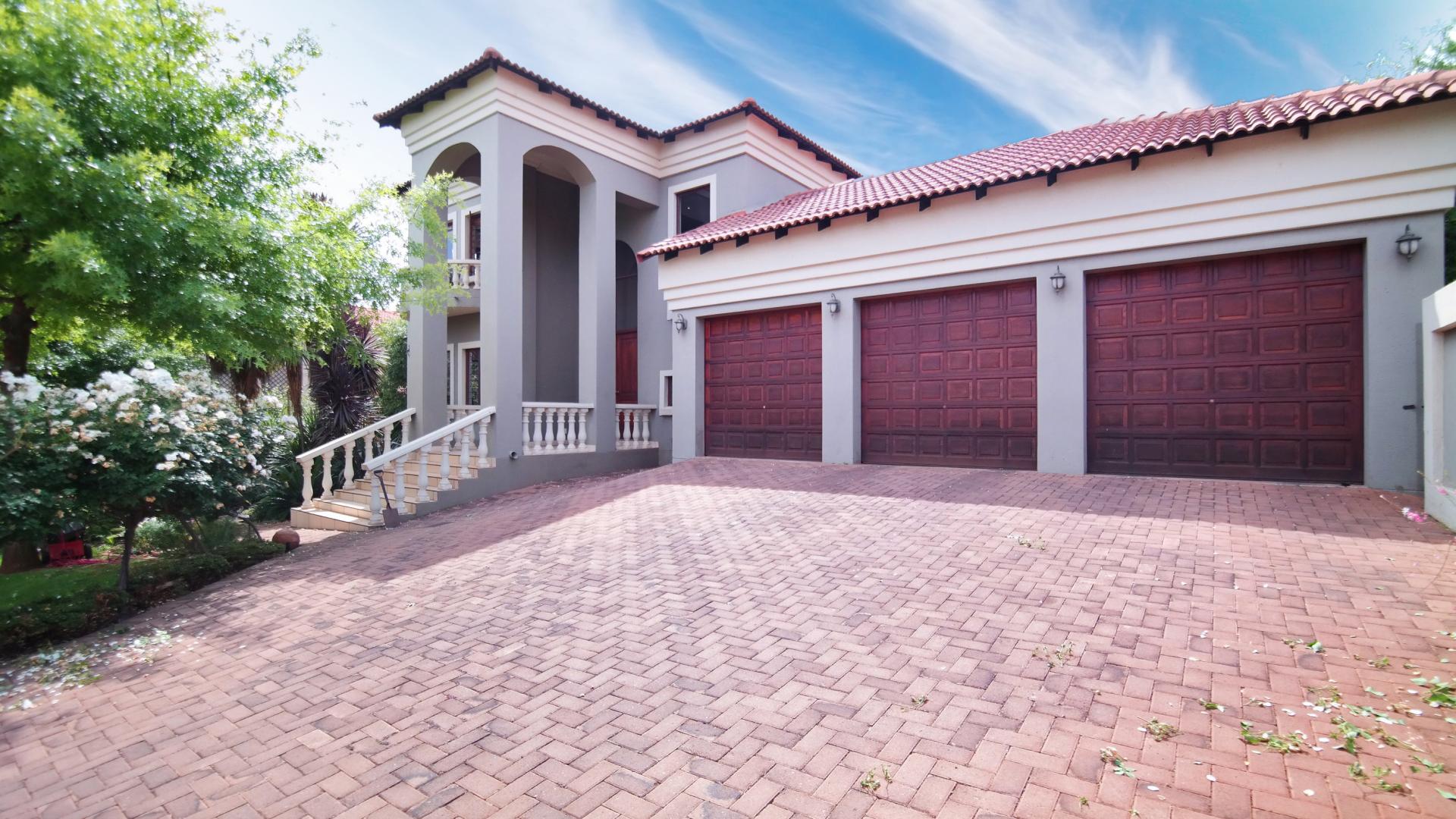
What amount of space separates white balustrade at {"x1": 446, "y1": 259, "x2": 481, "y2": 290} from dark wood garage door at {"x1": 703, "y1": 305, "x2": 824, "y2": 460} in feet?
19.0

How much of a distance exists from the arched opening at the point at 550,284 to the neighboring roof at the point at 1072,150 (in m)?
4.07

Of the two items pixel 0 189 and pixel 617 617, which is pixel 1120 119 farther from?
pixel 0 189

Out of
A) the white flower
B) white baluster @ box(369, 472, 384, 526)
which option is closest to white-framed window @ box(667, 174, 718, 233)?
white baluster @ box(369, 472, 384, 526)

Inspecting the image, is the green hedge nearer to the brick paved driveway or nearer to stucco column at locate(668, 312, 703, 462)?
the brick paved driveway

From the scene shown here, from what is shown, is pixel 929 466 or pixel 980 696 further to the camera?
pixel 929 466

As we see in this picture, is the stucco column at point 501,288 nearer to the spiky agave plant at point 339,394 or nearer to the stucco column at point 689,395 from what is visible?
the stucco column at point 689,395

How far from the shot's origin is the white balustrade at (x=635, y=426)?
1430 cm

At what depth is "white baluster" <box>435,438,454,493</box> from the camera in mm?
10703

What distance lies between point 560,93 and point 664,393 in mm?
6524

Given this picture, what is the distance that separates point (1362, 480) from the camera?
7305 millimetres

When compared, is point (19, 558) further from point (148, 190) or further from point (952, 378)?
point (952, 378)

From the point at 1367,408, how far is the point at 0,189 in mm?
13373

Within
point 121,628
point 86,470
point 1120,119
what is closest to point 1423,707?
point 121,628

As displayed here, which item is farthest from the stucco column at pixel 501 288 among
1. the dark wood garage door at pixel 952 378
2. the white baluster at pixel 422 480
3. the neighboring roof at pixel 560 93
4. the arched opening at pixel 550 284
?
the dark wood garage door at pixel 952 378
